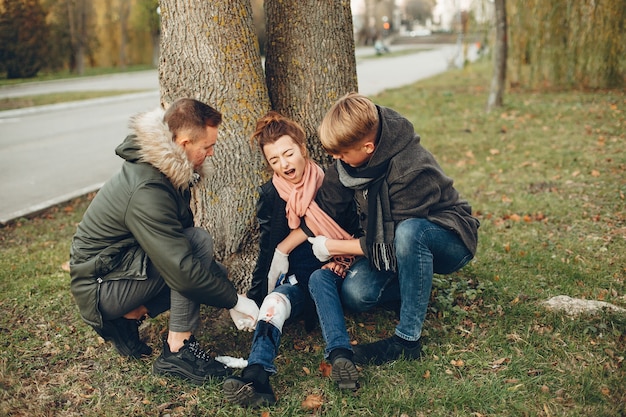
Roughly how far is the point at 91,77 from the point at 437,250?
83.7 feet

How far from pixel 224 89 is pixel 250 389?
5.60 feet

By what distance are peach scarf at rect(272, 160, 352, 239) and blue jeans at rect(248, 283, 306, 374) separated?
0.36m

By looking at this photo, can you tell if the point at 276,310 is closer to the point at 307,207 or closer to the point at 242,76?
the point at 307,207

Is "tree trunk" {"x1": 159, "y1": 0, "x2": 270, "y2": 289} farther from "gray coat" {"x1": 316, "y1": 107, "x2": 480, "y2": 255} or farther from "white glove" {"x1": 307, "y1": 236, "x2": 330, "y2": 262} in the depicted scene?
"gray coat" {"x1": 316, "y1": 107, "x2": 480, "y2": 255}

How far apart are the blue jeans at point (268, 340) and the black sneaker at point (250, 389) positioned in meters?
0.05

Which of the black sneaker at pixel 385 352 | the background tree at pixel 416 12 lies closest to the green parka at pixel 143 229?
the black sneaker at pixel 385 352

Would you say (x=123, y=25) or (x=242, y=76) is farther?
(x=123, y=25)

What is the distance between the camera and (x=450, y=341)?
3.13 meters

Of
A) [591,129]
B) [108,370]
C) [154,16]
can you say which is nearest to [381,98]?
[591,129]

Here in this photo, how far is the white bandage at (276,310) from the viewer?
2873 millimetres

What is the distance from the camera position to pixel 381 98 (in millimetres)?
14586

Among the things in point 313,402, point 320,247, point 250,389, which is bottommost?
point 313,402

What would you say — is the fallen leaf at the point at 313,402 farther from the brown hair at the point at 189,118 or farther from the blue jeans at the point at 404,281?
the brown hair at the point at 189,118

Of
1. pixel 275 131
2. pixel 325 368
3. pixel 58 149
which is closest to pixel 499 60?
pixel 58 149
